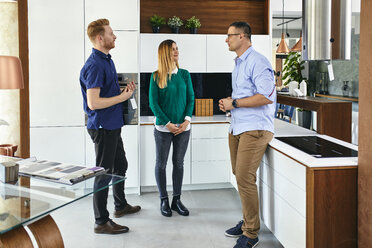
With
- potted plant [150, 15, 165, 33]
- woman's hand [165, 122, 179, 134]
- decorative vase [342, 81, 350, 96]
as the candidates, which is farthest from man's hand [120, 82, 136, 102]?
decorative vase [342, 81, 350, 96]

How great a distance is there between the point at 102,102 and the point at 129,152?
1.55 m

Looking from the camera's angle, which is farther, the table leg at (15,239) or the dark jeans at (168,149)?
the dark jeans at (168,149)

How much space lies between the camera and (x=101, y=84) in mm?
3535

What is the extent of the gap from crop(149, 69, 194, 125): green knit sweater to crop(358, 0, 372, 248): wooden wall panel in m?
1.96

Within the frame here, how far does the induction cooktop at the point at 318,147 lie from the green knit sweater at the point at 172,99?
1081 millimetres

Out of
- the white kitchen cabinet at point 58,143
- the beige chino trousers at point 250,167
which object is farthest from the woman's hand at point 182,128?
the white kitchen cabinet at point 58,143

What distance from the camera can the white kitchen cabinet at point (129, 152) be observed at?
16.2 ft

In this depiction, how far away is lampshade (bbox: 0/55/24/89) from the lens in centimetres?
342

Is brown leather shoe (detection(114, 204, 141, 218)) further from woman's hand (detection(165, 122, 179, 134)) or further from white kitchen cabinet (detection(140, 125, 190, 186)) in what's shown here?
woman's hand (detection(165, 122, 179, 134))

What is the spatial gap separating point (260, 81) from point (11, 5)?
341cm

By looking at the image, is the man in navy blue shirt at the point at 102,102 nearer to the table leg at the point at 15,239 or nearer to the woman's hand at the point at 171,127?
the woman's hand at the point at 171,127

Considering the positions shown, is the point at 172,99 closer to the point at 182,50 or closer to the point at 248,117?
the point at 248,117

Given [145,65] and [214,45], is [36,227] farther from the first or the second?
[214,45]

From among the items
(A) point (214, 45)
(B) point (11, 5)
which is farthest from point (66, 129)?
(A) point (214, 45)
